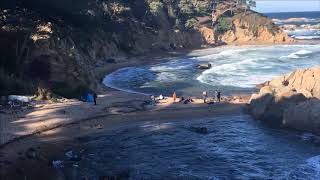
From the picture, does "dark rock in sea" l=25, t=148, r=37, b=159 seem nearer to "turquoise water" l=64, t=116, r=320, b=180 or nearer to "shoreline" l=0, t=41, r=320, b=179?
"shoreline" l=0, t=41, r=320, b=179

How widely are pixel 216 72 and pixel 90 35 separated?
1610 cm

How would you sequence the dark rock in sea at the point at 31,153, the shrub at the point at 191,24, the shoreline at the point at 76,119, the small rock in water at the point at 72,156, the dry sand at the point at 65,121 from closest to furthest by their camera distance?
the dry sand at the point at 65,121, the dark rock in sea at the point at 31,153, the small rock in water at the point at 72,156, the shoreline at the point at 76,119, the shrub at the point at 191,24

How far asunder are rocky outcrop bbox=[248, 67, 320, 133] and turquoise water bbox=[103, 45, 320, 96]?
29.0 ft

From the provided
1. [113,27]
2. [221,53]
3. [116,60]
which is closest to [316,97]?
[116,60]

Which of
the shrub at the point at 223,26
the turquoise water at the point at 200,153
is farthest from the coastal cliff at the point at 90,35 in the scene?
the turquoise water at the point at 200,153

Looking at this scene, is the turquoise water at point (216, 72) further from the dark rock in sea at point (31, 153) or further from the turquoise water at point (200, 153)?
the dark rock in sea at point (31, 153)

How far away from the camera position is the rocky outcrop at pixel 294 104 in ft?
103

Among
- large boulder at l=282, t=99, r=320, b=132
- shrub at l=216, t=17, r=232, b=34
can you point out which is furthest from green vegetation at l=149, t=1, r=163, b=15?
large boulder at l=282, t=99, r=320, b=132

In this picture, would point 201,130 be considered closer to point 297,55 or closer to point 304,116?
point 304,116

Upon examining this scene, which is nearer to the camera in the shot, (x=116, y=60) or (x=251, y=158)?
(x=251, y=158)

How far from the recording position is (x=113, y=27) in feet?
247

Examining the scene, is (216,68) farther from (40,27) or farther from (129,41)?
(40,27)

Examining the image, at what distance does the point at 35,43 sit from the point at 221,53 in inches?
1992

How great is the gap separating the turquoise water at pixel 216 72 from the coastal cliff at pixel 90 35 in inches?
181
